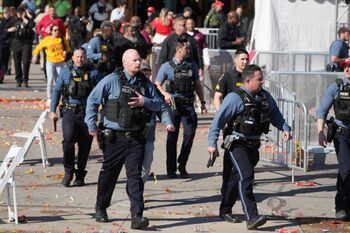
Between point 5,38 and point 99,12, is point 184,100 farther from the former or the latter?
point 99,12

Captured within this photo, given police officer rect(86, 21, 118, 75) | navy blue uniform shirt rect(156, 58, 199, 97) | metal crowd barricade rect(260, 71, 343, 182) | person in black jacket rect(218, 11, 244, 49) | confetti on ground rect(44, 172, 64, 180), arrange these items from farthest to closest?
person in black jacket rect(218, 11, 244, 49) < police officer rect(86, 21, 118, 75) < metal crowd barricade rect(260, 71, 343, 182) < navy blue uniform shirt rect(156, 58, 199, 97) < confetti on ground rect(44, 172, 64, 180)

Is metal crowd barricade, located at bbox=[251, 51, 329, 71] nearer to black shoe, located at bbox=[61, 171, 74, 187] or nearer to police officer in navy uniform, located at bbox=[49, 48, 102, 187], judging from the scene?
police officer in navy uniform, located at bbox=[49, 48, 102, 187]

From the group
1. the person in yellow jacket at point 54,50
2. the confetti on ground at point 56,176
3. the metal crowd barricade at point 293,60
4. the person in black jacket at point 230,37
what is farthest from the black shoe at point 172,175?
the person in black jacket at point 230,37

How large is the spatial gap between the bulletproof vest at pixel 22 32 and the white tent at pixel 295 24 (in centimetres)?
554

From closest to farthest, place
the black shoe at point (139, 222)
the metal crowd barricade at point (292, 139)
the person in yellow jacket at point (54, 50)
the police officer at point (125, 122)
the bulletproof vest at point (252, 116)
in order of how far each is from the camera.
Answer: the black shoe at point (139, 222) → the police officer at point (125, 122) → the bulletproof vest at point (252, 116) → the metal crowd barricade at point (292, 139) → the person in yellow jacket at point (54, 50)

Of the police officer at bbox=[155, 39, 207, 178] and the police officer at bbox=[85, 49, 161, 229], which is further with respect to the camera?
the police officer at bbox=[155, 39, 207, 178]

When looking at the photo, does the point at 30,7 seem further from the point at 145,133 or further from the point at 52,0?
the point at 145,133

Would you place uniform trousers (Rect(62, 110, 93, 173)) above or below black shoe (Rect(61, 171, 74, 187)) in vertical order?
above

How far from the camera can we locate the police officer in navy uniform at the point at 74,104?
1219cm

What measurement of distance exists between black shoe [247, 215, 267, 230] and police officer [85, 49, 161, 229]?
1.00 metres

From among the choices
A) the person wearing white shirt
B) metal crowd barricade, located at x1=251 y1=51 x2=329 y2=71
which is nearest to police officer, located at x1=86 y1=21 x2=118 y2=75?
metal crowd barricade, located at x1=251 y1=51 x2=329 y2=71

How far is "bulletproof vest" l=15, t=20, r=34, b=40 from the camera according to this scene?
22234 mm

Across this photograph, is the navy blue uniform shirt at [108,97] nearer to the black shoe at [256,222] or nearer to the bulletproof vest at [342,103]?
the black shoe at [256,222]

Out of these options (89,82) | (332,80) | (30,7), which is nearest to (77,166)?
(89,82)
